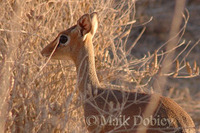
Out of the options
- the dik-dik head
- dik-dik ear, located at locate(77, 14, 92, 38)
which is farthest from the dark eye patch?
dik-dik ear, located at locate(77, 14, 92, 38)

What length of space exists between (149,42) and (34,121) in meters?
4.08

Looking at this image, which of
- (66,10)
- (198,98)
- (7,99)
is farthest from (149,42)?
(7,99)

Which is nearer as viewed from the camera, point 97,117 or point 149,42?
point 97,117

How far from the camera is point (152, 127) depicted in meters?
2.58

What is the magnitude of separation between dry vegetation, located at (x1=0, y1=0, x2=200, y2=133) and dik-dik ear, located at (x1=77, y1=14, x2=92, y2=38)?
0.26 metres

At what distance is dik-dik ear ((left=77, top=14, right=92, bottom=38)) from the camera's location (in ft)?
9.72

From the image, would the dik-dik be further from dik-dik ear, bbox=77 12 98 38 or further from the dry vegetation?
the dry vegetation

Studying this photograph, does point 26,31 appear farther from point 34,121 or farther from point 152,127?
point 152,127

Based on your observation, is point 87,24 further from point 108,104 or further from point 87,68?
point 108,104

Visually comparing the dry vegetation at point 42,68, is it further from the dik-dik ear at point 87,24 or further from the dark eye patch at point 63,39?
the dik-dik ear at point 87,24

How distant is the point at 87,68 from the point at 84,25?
294 mm

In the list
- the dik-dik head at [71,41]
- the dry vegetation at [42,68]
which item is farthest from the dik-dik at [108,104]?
the dry vegetation at [42,68]

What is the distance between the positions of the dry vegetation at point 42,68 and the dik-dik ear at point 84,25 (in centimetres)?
26

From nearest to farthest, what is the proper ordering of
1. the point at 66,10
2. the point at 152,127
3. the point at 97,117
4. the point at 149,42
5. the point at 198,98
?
the point at 152,127
the point at 97,117
the point at 66,10
the point at 198,98
the point at 149,42
